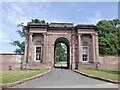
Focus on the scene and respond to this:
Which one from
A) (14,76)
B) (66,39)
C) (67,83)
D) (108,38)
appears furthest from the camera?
(108,38)

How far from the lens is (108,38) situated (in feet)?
170

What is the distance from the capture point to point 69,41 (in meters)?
32.7

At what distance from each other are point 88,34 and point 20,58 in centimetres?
1028

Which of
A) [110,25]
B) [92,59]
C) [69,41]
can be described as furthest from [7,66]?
[110,25]

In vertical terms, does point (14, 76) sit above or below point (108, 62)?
below

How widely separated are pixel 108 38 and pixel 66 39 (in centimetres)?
2132

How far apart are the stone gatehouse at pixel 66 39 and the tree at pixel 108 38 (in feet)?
60.6

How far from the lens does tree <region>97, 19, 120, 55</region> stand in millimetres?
50281

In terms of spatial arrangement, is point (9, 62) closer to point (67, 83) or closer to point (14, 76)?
point (14, 76)

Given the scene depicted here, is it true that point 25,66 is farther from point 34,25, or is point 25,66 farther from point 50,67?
point 34,25

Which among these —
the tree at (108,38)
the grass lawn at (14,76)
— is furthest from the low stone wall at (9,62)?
the tree at (108,38)

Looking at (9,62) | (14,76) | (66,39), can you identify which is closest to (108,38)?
(66,39)

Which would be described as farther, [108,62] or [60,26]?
[60,26]

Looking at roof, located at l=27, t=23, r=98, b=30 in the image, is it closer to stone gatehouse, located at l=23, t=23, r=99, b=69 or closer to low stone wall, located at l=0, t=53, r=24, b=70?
stone gatehouse, located at l=23, t=23, r=99, b=69
